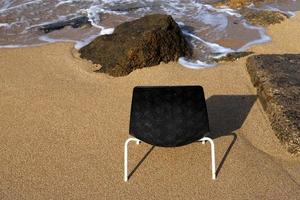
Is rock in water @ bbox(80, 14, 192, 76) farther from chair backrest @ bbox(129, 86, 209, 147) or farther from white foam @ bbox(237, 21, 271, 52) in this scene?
chair backrest @ bbox(129, 86, 209, 147)

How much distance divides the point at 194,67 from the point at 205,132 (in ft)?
7.96

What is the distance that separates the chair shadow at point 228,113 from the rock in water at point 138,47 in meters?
1.29

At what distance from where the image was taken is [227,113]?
212 inches

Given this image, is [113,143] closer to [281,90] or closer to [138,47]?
[138,47]

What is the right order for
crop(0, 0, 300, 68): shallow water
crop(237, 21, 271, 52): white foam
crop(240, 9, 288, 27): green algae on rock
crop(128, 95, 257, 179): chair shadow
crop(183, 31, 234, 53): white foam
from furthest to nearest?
crop(240, 9, 288, 27): green algae on rock < crop(0, 0, 300, 68): shallow water < crop(237, 21, 271, 52): white foam < crop(183, 31, 234, 53): white foam < crop(128, 95, 257, 179): chair shadow

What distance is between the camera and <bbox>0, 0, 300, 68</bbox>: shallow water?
758cm

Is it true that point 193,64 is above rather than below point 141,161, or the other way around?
below

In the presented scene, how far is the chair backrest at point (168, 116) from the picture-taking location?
420 cm

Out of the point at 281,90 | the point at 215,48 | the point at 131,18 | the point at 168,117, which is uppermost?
the point at 168,117

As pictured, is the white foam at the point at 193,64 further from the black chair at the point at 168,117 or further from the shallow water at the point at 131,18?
the black chair at the point at 168,117

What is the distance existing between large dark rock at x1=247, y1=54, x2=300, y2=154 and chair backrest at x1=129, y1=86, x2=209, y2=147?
40.6 inches

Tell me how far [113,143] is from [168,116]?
2.84 ft

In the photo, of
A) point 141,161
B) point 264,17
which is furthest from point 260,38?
point 141,161

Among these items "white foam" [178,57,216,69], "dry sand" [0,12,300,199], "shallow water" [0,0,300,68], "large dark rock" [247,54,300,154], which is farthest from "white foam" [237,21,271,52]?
"large dark rock" [247,54,300,154]
